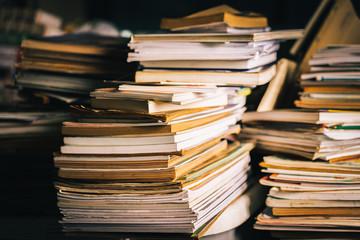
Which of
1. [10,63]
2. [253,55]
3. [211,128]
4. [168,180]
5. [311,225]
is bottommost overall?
[311,225]

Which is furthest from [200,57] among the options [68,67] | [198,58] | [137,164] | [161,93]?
[68,67]

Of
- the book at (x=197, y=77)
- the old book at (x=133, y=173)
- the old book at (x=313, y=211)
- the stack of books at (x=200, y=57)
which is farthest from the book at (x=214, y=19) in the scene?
the old book at (x=313, y=211)

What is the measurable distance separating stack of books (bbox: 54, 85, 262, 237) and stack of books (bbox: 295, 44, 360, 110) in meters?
0.32

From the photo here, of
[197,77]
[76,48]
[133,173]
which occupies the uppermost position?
[76,48]

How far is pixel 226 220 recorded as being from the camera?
102 cm

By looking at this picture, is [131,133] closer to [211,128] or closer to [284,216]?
[211,128]

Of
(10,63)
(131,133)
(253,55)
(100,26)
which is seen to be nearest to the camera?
(131,133)

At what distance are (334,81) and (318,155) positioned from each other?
207mm

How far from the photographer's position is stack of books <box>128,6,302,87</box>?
3.37 feet

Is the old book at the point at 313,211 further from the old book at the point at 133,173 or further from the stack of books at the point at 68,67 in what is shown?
the stack of books at the point at 68,67

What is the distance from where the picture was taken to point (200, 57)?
104 centimetres

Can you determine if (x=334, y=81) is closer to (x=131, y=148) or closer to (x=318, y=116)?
(x=318, y=116)

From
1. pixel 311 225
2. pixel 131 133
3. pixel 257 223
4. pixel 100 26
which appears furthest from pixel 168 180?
pixel 100 26

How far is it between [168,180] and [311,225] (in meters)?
0.38
